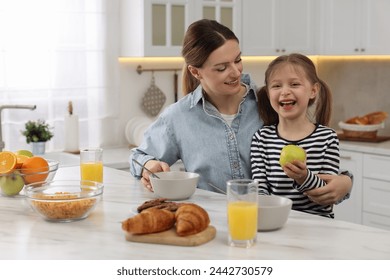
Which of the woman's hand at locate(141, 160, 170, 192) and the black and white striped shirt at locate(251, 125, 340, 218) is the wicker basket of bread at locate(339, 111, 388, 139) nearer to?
the black and white striped shirt at locate(251, 125, 340, 218)

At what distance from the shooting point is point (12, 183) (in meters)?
2.19

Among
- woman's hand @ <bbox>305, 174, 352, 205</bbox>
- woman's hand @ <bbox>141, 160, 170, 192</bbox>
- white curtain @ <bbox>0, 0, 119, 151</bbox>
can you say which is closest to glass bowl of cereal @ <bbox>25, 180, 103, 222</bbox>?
woman's hand @ <bbox>141, 160, 170, 192</bbox>

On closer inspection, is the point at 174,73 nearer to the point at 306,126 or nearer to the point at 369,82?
the point at 369,82

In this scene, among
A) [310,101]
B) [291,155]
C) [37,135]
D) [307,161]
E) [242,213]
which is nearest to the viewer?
[242,213]

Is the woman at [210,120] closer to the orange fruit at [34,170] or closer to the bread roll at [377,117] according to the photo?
the orange fruit at [34,170]

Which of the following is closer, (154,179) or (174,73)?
(154,179)

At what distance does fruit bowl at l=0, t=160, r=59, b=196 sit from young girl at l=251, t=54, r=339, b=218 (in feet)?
2.42

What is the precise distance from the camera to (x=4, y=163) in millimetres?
2176

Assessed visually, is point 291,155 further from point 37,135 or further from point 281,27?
point 281,27

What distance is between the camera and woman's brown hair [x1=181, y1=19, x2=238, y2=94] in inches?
94.4

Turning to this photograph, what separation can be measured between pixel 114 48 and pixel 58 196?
104 inches

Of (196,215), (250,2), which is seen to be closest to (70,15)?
(250,2)

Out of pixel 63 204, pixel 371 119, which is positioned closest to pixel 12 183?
pixel 63 204

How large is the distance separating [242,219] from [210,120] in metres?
0.97
